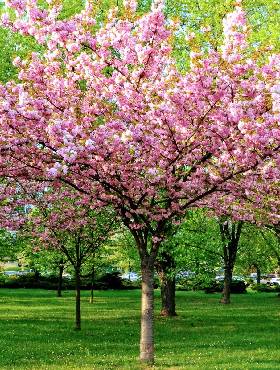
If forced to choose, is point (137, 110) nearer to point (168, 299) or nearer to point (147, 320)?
point (147, 320)

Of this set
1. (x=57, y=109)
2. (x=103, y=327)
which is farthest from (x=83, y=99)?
(x=103, y=327)

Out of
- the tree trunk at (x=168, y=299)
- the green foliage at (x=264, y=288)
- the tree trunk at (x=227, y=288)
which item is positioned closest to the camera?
the tree trunk at (x=168, y=299)

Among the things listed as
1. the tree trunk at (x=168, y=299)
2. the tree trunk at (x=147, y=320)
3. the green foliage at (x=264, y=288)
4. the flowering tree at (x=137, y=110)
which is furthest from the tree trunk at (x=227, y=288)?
the flowering tree at (x=137, y=110)

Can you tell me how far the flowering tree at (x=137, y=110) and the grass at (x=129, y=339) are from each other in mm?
4899

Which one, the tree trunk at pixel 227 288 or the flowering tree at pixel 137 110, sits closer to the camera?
the flowering tree at pixel 137 110

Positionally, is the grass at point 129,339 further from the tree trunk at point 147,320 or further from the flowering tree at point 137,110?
the flowering tree at point 137,110

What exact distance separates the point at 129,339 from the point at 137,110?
36.6 feet

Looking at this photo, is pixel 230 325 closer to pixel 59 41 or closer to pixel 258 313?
pixel 258 313

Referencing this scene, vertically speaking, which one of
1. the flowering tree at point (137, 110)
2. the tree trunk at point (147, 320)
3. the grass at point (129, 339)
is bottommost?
the grass at point (129, 339)

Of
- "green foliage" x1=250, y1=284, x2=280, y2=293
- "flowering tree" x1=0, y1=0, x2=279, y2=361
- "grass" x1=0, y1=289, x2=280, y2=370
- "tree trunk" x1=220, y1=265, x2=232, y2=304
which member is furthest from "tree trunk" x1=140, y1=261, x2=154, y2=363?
"green foliage" x1=250, y1=284, x2=280, y2=293

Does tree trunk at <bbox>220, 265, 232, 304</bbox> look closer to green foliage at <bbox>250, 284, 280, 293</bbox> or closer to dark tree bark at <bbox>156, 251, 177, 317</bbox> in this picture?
dark tree bark at <bbox>156, 251, 177, 317</bbox>

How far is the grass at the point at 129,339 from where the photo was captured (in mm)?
15203

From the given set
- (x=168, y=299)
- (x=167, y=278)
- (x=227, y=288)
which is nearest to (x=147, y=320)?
(x=167, y=278)

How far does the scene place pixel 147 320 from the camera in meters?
14.9
